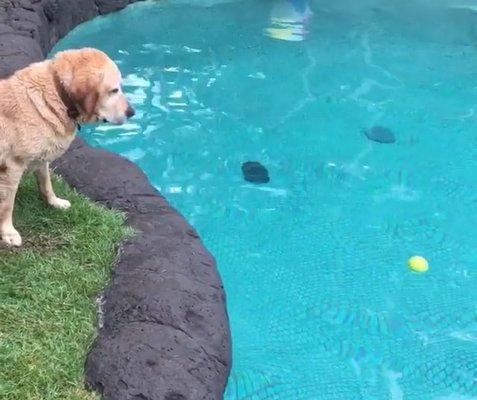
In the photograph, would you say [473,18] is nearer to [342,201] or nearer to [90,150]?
[342,201]

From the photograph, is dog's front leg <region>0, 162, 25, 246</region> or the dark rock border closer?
the dark rock border

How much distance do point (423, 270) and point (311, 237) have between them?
951 millimetres

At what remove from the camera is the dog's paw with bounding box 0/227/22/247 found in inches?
163

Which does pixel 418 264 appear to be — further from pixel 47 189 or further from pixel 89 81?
pixel 89 81

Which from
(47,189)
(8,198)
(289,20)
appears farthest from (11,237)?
(289,20)

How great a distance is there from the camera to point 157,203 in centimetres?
482

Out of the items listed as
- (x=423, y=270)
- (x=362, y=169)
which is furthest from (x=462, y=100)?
A: (x=423, y=270)

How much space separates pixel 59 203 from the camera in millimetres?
4484

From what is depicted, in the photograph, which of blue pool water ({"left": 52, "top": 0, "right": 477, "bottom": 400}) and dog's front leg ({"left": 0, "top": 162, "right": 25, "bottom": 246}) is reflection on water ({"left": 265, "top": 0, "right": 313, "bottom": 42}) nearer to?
blue pool water ({"left": 52, "top": 0, "right": 477, "bottom": 400})

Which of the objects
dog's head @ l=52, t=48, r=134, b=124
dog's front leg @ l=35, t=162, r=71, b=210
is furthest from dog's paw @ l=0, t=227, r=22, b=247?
dog's head @ l=52, t=48, r=134, b=124

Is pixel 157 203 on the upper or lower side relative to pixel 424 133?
upper

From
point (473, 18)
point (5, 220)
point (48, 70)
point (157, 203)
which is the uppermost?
point (48, 70)

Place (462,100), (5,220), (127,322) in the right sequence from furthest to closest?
(462,100)
(5,220)
(127,322)

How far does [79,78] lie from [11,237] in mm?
1053
